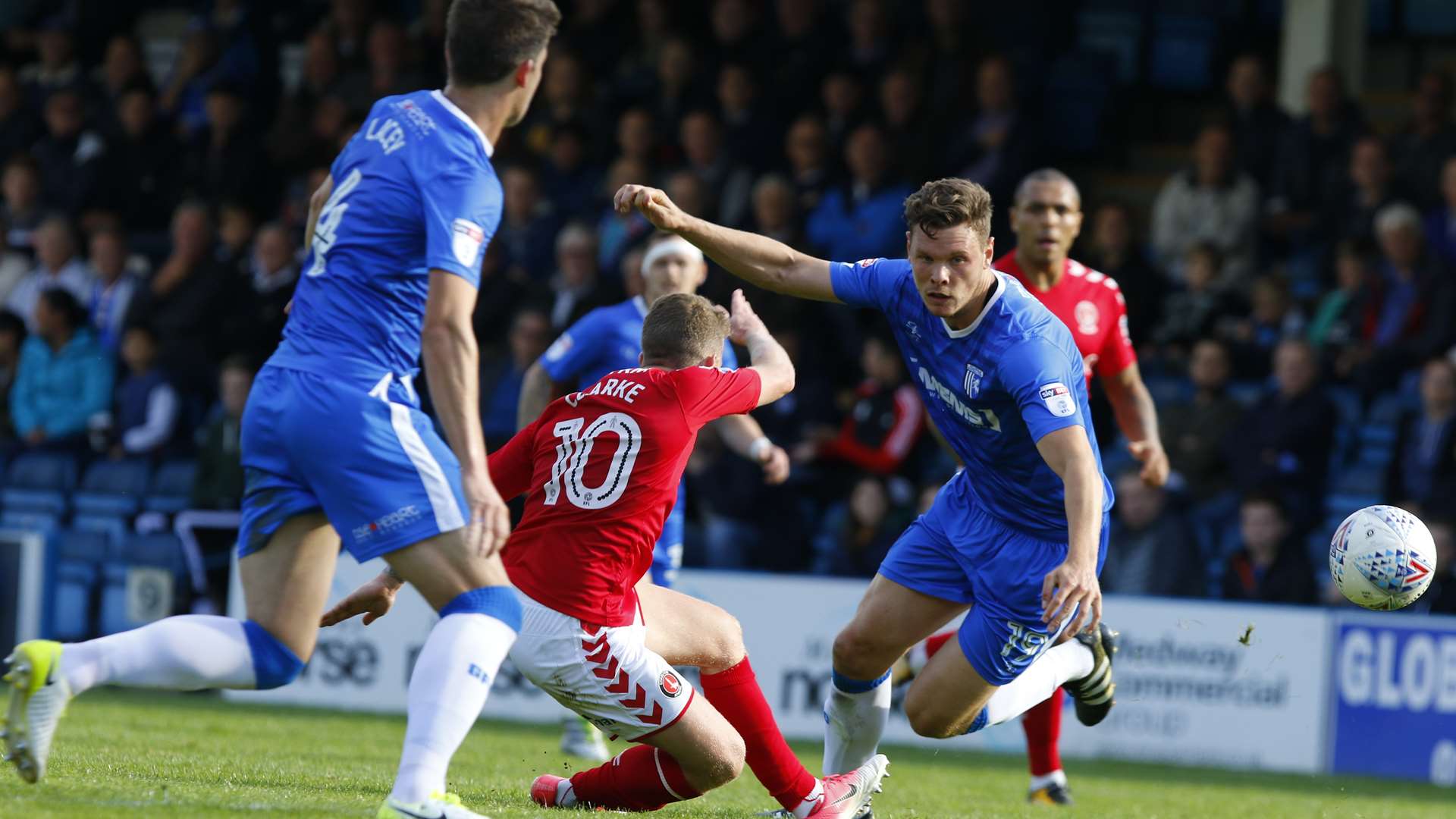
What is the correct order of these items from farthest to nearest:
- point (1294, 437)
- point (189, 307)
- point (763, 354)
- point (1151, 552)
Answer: point (189, 307) < point (1294, 437) < point (1151, 552) < point (763, 354)

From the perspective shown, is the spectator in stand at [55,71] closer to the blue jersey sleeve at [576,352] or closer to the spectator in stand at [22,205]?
the spectator in stand at [22,205]

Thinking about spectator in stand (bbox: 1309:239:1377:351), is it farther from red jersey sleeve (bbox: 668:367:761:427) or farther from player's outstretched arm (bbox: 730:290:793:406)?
red jersey sleeve (bbox: 668:367:761:427)

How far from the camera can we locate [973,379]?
6082mm

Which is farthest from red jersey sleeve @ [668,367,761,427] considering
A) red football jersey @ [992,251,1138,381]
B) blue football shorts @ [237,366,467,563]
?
red football jersey @ [992,251,1138,381]

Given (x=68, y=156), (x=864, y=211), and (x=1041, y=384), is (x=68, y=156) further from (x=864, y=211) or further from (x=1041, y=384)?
(x=1041, y=384)

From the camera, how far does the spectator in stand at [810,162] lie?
14391mm

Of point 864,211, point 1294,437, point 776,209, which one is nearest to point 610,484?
point 1294,437

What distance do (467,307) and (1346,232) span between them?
10658 mm

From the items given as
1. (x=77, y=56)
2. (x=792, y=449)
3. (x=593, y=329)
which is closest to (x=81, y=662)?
(x=593, y=329)

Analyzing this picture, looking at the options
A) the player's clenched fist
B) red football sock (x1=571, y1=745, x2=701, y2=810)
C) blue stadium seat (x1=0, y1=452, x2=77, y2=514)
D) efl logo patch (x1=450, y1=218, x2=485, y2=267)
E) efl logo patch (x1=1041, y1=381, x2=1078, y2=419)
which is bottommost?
blue stadium seat (x1=0, y1=452, x2=77, y2=514)

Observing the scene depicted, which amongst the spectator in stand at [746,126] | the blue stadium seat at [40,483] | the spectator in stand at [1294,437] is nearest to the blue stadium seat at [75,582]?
the blue stadium seat at [40,483]

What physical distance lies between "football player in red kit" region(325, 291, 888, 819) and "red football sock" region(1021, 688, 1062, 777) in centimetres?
192

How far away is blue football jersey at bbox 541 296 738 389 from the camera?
8734 mm

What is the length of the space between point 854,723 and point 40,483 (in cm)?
1068
